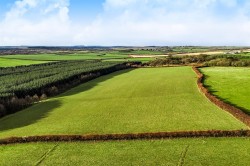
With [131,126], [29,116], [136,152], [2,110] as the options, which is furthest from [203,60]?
[136,152]

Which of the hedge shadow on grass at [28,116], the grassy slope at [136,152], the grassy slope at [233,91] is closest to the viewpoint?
the grassy slope at [136,152]

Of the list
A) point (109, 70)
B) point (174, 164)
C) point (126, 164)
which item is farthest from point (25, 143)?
point (109, 70)

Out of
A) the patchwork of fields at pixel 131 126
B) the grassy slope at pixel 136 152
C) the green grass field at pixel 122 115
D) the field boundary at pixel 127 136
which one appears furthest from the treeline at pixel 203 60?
the grassy slope at pixel 136 152

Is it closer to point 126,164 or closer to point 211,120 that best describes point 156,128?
point 211,120

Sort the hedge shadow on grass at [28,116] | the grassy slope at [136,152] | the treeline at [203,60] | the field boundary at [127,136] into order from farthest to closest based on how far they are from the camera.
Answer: the treeline at [203,60] < the hedge shadow on grass at [28,116] < the field boundary at [127,136] < the grassy slope at [136,152]

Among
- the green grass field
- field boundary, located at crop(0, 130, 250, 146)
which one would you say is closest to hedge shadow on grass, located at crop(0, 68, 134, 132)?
the green grass field

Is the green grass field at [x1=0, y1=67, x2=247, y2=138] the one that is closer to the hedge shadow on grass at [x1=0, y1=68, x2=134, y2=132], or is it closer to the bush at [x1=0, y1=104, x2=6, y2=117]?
the hedge shadow on grass at [x1=0, y1=68, x2=134, y2=132]

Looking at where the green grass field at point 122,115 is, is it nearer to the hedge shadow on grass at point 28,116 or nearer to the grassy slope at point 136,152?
the hedge shadow on grass at point 28,116
